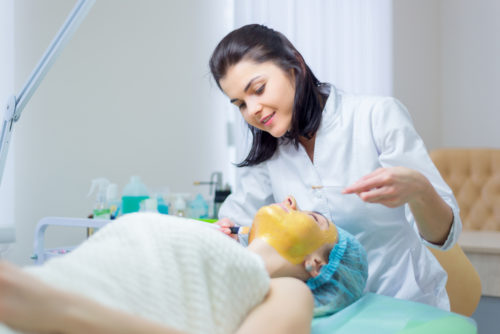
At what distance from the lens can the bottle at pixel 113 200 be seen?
202 centimetres

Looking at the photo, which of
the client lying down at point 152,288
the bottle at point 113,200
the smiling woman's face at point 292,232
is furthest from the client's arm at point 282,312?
the bottle at point 113,200

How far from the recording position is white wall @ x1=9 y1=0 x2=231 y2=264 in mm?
2156

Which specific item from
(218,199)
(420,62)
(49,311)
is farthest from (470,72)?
(49,311)

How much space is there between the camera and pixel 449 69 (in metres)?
3.88

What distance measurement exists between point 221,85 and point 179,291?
0.81 m

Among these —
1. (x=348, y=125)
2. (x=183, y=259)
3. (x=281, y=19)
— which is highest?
(x=281, y=19)

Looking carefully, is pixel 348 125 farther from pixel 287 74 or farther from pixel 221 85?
pixel 221 85

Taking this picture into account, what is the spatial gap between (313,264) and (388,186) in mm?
276

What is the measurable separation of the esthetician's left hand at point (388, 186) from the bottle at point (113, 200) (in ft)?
4.18

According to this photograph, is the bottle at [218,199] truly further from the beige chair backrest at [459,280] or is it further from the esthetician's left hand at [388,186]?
the esthetician's left hand at [388,186]

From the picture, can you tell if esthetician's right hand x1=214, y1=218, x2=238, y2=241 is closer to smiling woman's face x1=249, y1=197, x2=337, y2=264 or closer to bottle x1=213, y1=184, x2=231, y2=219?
smiling woman's face x1=249, y1=197, x2=337, y2=264

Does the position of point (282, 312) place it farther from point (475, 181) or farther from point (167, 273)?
point (475, 181)

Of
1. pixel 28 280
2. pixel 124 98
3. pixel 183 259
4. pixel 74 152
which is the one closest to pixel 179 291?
pixel 183 259

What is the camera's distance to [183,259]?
77 centimetres
